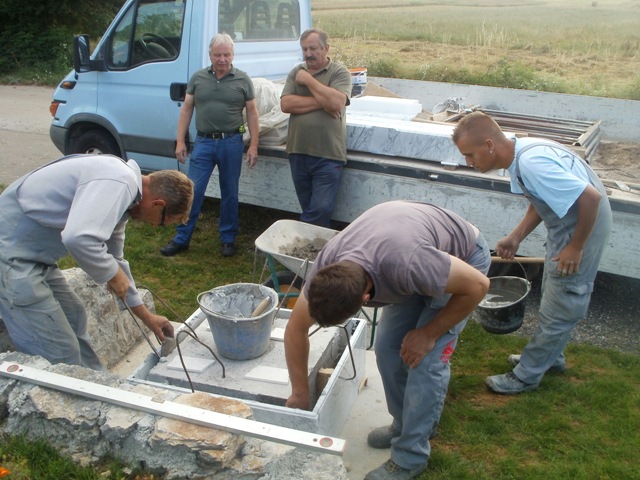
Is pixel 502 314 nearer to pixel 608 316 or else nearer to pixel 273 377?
pixel 273 377

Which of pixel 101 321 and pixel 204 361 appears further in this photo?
pixel 101 321

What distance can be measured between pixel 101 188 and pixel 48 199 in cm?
33

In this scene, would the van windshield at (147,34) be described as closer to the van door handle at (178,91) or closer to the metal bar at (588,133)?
the van door handle at (178,91)

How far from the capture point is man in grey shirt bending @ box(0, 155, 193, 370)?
262 centimetres

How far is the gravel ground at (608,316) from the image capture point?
4445 millimetres

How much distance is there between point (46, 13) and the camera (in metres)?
18.0

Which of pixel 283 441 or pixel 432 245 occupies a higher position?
pixel 432 245

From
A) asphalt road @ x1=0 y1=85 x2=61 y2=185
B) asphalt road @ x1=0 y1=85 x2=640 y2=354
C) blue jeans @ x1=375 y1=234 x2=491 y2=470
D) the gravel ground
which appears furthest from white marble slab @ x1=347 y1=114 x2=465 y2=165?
asphalt road @ x1=0 y1=85 x2=61 y2=185

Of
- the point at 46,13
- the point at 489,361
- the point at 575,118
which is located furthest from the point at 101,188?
the point at 46,13

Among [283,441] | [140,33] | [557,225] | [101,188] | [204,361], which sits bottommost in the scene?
[204,361]

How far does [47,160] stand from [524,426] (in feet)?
24.6

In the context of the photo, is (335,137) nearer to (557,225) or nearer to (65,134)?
(557,225)

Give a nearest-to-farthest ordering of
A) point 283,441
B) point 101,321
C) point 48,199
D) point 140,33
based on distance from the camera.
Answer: point 283,441 → point 48,199 → point 101,321 → point 140,33

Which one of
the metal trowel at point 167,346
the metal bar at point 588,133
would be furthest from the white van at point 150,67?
the metal bar at point 588,133
